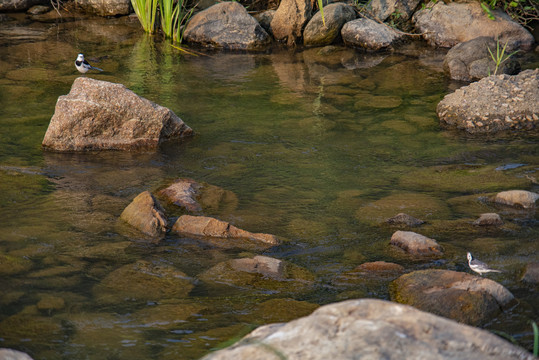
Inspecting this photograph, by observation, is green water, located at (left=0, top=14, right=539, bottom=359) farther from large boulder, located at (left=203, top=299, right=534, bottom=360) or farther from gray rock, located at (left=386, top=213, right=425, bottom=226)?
large boulder, located at (left=203, top=299, right=534, bottom=360)

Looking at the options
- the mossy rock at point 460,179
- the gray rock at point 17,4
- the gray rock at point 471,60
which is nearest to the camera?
the mossy rock at point 460,179

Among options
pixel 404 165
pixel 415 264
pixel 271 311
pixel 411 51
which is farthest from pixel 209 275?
pixel 411 51

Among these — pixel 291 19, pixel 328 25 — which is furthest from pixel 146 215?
pixel 291 19

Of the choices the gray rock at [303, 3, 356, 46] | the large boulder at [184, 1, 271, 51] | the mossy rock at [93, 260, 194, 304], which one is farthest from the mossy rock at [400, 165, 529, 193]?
the large boulder at [184, 1, 271, 51]

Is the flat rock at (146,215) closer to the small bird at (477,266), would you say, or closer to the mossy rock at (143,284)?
the mossy rock at (143,284)

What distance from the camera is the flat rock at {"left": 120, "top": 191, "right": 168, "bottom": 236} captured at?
4.62m

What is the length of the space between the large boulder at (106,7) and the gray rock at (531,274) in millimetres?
10211

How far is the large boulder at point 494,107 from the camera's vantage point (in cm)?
704

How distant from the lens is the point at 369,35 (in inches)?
416

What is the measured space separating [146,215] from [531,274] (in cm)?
268

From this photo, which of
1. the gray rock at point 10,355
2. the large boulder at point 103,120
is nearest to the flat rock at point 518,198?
the large boulder at point 103,120

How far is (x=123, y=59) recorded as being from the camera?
9812 mm

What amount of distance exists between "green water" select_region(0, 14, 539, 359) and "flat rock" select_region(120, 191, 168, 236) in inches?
3.5

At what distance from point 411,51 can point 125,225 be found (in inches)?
284
